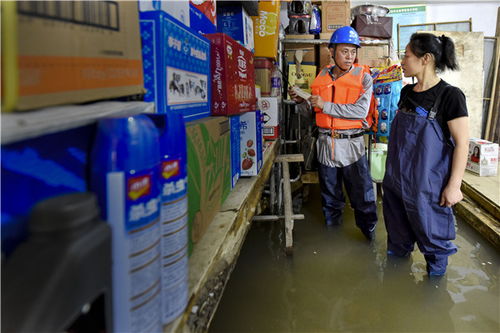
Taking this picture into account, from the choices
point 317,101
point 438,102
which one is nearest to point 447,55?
point 438,102

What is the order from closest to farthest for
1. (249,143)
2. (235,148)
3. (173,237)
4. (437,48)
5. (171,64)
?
1. (173,237)
2. (171,64)
3. (235,148)
4. (249,143)
5. (437,48)

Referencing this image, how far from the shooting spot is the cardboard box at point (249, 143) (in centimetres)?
166

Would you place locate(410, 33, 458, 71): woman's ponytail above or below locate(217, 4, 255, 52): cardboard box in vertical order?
below

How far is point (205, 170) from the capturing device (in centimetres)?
102

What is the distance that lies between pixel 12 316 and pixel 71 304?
55 mm

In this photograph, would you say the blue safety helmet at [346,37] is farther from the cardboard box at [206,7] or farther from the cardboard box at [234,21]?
the cardboard box at [206,7]

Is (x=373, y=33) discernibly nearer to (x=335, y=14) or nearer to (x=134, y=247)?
(x=335, y=14)

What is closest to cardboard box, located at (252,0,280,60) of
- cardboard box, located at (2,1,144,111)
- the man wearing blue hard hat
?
the man wearing blue hard hat

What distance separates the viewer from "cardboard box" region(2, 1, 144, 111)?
15.2 inches

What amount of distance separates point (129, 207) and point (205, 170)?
55 centimetres

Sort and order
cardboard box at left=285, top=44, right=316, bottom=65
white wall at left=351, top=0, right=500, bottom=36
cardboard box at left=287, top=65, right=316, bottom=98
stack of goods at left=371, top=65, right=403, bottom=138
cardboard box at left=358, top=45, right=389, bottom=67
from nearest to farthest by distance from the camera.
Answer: stack of goods at left=371, top=65, right=403, bottom=138 < cardboard box at left=287, top=65, right=316, bottom=98 < cardboard box at left=285, top=44, right=316, bottom=65 < cardboard box at left=358, top=45, right=389, bottom=67 < white wall at left=351, top=0, right=500, bottom=36

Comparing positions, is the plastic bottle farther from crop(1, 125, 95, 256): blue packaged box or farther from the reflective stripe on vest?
the reflective stripe on vest

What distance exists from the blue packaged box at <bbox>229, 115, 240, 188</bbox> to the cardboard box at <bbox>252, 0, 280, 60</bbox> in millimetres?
1445

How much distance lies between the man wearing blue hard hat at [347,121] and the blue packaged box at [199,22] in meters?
1.68
